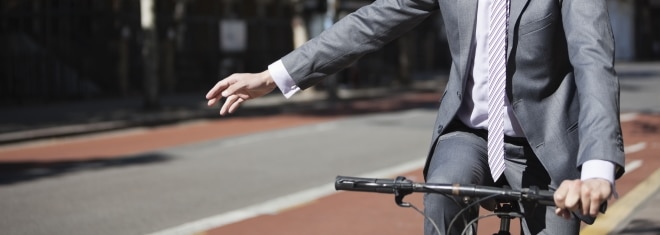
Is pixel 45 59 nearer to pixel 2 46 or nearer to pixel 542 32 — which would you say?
pixel 2 46

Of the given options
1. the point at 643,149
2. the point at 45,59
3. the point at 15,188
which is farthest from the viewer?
the point at 45,59

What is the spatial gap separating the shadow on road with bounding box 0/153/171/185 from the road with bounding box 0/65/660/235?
0.05 feet

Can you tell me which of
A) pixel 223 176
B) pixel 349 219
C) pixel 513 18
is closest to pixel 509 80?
pixel 513 18

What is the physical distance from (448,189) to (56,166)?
9895 millimetres

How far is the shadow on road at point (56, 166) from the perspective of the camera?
10.8 metres

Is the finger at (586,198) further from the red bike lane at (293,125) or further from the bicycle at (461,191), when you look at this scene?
the red bike lane at (293,125)

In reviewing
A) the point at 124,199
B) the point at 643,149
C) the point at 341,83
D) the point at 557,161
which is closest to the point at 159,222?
the point at 124,199

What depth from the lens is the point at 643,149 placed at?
12.3 meters

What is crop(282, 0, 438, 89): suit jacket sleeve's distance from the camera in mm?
3055

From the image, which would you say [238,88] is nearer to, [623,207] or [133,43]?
[623,207]

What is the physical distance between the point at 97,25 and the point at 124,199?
19.9 m

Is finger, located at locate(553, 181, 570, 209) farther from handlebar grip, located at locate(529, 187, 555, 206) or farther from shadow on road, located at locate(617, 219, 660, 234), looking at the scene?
shadow on road, located at locate(617, 219, 660, 234)

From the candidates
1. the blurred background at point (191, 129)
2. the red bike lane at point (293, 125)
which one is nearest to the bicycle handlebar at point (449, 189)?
the blurred background at point (191, 129)

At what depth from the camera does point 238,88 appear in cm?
299
